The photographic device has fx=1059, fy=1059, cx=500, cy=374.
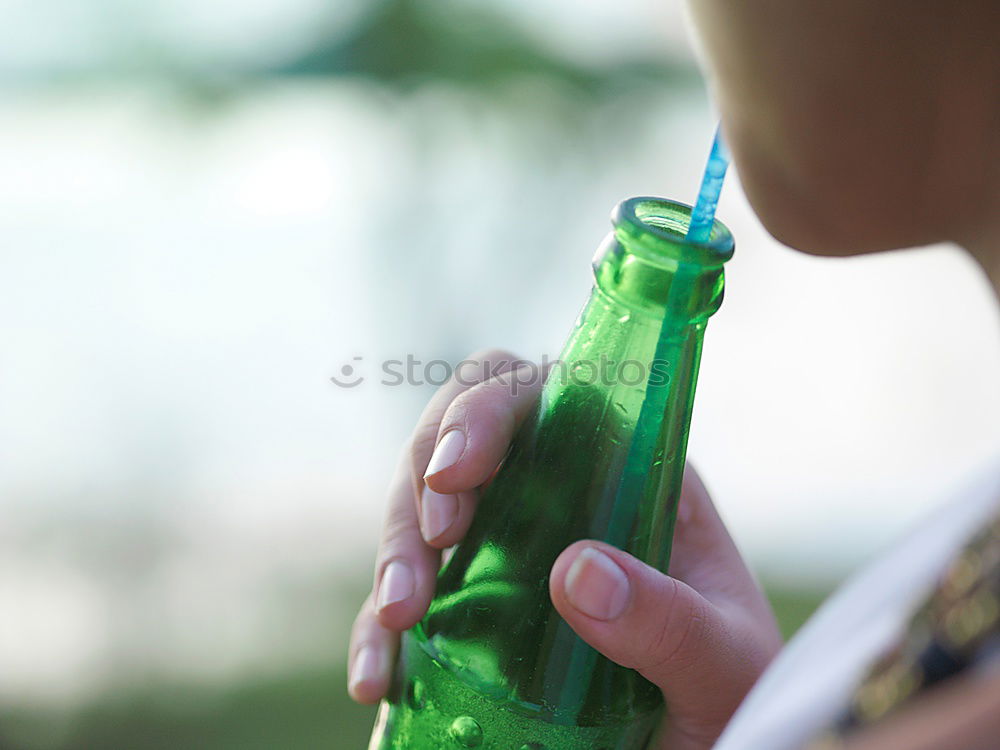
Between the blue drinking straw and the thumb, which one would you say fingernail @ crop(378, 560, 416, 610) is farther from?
the blue drinking straw

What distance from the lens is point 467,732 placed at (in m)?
0.44

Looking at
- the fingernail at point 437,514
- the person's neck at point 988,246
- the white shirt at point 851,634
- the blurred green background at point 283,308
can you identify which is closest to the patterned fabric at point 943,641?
the white shirt at point 851,634

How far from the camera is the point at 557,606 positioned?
424mm

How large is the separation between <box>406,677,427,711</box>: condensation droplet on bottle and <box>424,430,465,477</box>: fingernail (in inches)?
3.7

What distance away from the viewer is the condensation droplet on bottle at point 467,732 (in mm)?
441

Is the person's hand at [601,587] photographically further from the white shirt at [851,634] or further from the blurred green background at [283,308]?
the blurred green background at [283,308]

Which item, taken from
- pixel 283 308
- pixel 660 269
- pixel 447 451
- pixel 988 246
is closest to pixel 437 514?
pixel 447 451

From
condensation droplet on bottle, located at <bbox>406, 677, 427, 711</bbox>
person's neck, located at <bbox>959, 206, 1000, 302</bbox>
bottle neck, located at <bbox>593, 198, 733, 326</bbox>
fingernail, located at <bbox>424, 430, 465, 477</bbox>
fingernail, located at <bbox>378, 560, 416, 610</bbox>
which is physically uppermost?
person's neck, located at <bbox>959, 206, 1000, 302</bbox>

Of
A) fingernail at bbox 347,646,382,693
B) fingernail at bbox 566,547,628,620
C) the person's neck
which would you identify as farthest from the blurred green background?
the person's neck

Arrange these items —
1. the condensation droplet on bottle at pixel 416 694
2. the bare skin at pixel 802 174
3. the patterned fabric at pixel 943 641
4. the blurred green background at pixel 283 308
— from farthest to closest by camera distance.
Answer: the blurred green background at pixel 283 308, the condensation droplet on bottle at pixel 416 694, the bare skin at pixel 802 174, the patterned fabric at pixel 943 641

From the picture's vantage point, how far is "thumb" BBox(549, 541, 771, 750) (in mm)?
418

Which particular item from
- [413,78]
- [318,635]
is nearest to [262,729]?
[318,635]

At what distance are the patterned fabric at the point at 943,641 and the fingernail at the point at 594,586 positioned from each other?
152mm

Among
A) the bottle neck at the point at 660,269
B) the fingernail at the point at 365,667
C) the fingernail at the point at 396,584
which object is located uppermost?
the bottle neck at the point at 660,269
